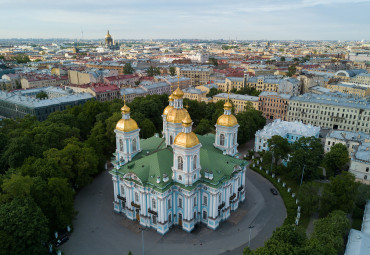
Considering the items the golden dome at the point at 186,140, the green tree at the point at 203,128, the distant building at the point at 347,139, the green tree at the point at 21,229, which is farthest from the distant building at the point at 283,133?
the green tree at the point at 21,229

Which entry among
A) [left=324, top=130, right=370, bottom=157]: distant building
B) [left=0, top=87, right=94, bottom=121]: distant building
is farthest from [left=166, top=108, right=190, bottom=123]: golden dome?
[left=0, top=87, right=94, bottom=121]: distant building

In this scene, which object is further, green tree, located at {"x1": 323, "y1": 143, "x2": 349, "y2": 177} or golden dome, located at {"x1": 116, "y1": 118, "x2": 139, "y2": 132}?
green tree, located at {"x1": 323, "y1": 143, "x2": 349, "y2": 177}

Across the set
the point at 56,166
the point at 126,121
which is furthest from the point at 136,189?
the point at 56,166

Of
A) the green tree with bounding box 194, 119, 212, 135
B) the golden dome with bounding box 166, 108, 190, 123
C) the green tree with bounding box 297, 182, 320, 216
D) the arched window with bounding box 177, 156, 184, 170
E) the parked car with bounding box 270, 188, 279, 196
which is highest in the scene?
the golden dome with bounding box 166, 108, 190, 123

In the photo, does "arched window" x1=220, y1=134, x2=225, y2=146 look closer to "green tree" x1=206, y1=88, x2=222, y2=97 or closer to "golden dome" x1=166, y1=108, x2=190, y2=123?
"golden dome" x1=166, y1=108, x2=190, y2=123

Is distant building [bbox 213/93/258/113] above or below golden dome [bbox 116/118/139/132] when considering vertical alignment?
below
